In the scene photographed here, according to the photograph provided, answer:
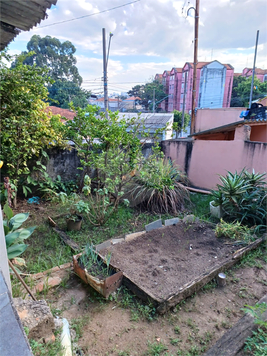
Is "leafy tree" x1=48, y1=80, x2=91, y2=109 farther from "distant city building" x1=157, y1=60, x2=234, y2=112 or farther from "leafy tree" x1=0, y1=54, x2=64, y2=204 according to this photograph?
"leafy tree" x1=0, y1=54, x2=64, y2=204

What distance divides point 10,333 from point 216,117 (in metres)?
11.1

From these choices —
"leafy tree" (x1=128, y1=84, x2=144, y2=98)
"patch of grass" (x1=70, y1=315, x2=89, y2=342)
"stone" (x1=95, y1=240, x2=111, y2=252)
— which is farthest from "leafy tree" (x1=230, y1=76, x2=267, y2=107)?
"patch of grass" (x1=70, y1=315, x2=89, y2=342)

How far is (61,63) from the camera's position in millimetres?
16812

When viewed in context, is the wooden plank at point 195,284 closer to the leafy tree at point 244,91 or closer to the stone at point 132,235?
the stone at point 132,235

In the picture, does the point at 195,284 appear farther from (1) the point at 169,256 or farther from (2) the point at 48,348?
(2) the point at 48,348

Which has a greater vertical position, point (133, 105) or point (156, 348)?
point (133, 105)

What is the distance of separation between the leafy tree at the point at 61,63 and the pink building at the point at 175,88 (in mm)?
10086

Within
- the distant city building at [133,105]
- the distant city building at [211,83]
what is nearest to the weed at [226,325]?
the distant city building at [211,83]

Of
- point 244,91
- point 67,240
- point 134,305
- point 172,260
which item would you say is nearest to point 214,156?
point 172,260

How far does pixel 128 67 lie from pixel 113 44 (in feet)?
7.59

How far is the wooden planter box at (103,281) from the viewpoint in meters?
1.93

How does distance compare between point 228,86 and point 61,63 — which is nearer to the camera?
point 61,63

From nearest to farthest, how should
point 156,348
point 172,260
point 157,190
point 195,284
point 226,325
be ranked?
point 156,348 → point 226,325 → point 195,284 → point 172,260 → point 157,190

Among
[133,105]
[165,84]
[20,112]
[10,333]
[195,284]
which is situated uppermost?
[165,84]
